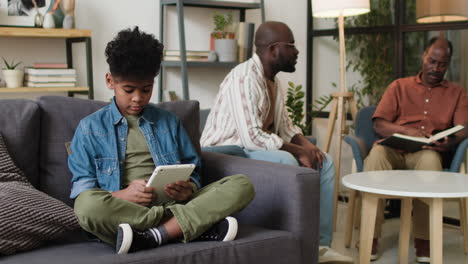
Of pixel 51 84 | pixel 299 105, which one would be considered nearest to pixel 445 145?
pixel 299 105

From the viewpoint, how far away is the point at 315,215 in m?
2.19

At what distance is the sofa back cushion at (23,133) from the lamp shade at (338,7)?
7.58 ft

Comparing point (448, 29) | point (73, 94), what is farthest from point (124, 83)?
point (448, 29)

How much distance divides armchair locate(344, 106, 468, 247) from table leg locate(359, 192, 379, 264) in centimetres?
60

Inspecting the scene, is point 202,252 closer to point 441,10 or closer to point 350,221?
point 350,221

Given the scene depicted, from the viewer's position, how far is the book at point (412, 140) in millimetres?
3348

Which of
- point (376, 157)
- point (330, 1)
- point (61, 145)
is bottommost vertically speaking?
point (376, 157)

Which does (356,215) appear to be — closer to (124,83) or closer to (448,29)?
(448,29)

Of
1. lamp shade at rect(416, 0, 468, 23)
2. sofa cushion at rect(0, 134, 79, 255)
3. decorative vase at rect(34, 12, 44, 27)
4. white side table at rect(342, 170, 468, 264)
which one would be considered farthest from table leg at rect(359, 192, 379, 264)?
decorative vase at rect(34, 12, 44, 27)

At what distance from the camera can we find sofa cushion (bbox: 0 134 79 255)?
5.95 ft

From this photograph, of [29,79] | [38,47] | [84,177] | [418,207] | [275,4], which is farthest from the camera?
[275,4]

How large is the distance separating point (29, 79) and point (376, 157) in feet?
6.74

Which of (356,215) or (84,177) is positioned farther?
(356,215)

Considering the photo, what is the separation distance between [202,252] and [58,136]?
2.48ft
